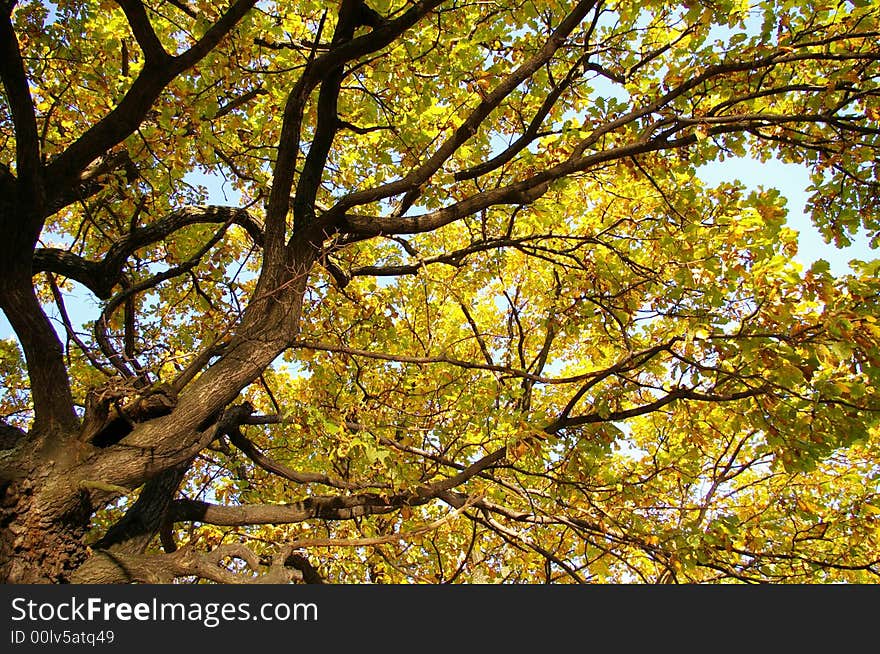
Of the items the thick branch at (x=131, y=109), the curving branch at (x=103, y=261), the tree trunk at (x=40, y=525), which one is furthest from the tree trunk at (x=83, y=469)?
the curving branch at (x=103, y=261)

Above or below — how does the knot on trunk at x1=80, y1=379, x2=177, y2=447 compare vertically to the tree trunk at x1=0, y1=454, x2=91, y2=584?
above

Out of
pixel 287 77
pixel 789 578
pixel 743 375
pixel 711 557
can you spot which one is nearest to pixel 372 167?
pixel 287 77

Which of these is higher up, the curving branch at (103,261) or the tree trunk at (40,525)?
the curving branch at (103,261)

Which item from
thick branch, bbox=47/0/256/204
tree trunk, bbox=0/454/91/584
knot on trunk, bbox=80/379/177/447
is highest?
thick branch, bbox=47/0/256/204

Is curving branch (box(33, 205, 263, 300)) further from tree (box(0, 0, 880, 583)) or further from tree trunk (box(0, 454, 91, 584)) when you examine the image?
tree trunk (box(0, 454, 91, 584))

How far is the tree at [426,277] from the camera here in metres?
3.71

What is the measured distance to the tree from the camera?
3715 millimetres

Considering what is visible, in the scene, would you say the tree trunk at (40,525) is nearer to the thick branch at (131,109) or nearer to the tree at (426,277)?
the tree at (426,277)

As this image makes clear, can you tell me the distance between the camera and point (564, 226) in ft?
25.0

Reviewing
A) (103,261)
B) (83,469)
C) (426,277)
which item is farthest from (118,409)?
(426,277)

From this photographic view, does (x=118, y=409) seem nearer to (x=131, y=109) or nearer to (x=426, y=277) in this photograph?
(x=131, y=109)

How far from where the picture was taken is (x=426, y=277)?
18.7 feet

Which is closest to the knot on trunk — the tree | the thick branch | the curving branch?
the tree

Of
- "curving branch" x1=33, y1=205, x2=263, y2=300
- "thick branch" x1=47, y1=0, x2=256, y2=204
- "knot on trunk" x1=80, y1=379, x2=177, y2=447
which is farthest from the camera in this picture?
"curving branch" x1=33, y1=205, x2=263, y2=300
